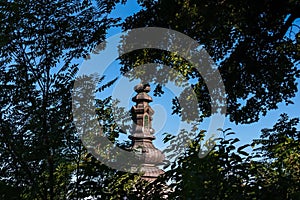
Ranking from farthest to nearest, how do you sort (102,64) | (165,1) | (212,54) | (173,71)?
(212,54) → (173,71) → (165,1) → (102,64)

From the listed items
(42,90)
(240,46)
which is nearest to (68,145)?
(42,90)

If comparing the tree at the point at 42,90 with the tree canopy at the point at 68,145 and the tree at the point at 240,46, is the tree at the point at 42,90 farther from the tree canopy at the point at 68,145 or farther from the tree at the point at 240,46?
the tree at the point at 240,46

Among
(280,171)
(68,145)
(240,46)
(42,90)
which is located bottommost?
(280,171)

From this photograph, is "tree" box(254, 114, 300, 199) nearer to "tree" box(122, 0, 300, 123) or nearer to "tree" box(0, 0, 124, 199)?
"tree" box(0, 0, 124, 199)

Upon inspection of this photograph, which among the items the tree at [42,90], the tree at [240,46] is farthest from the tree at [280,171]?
the tree at [240,46]

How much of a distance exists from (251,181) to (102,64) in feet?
7.42

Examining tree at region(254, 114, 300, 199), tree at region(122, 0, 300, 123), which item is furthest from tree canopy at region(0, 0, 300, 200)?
tree at region(122, 0, 300, 123)

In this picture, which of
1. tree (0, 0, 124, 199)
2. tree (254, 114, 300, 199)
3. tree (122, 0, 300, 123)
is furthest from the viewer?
tree (122, 0, 300, 123)

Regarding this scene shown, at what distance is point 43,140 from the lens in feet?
12.1

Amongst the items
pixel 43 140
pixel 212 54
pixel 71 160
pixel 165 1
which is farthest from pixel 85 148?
pixel 212 54

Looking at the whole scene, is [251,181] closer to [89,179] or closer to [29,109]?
[89,179]

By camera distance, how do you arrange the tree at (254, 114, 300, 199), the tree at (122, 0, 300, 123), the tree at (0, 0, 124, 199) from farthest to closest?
the tree at (122, 0, 300, 123), the tree at (0, 0, 124, 199), the tree at (254, 114, 300, 199)

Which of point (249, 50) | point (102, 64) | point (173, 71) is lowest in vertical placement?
point (102, 64)

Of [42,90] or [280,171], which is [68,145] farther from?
[280,171]
